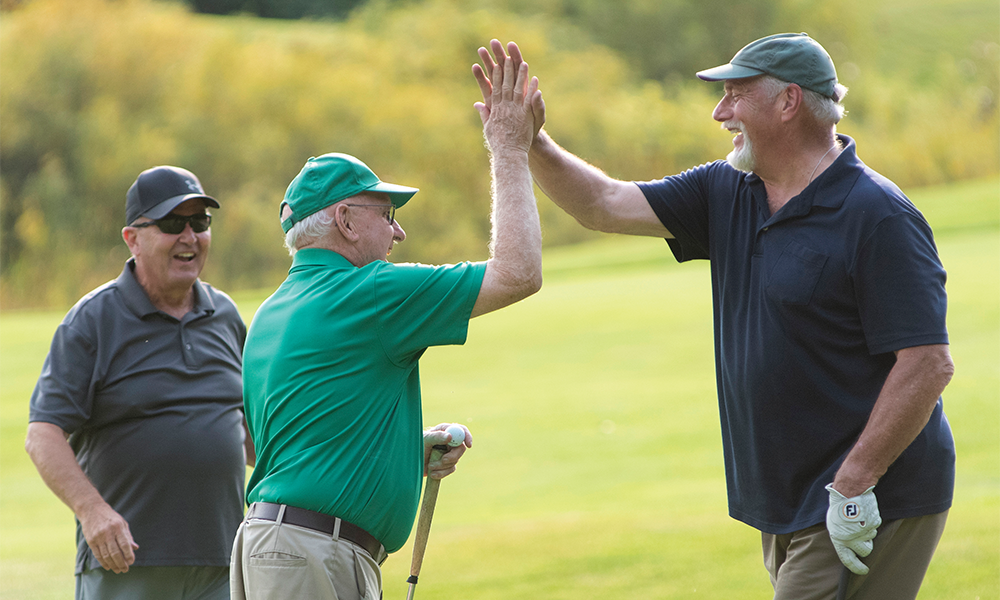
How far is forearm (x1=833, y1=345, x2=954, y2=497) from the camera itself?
272 centimetres

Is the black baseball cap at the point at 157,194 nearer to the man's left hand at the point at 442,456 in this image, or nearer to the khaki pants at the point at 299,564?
the man's left hand at the point at 442,456

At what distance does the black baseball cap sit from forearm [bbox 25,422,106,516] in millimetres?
864

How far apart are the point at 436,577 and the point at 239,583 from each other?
3.81m

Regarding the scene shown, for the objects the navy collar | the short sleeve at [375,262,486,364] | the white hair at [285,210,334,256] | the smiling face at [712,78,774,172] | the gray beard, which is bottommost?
the short sleeve at [375,262,486,364]

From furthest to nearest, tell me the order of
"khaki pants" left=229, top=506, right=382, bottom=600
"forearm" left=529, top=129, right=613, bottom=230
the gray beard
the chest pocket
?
"forearm" left=529, top=129, right=613, bottom=230 → the gray beard → the chest pocket → "khaki pants" left=229, top=506, right=382, bottom=600

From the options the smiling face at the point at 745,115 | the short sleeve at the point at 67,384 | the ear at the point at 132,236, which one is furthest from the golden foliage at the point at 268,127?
the smiling face at the point at 745,115

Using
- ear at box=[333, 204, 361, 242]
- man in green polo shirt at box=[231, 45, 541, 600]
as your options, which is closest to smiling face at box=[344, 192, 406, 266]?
ear at box=[333, 204, 361, 242]

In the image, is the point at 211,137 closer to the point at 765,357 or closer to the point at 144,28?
the point at 144,28

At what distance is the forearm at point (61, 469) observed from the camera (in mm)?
3547

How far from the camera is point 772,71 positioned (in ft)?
9.93

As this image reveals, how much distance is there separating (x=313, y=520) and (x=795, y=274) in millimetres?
1435

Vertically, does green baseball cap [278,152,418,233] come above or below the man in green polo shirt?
above

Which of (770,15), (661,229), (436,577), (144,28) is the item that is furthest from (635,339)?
(770,15)

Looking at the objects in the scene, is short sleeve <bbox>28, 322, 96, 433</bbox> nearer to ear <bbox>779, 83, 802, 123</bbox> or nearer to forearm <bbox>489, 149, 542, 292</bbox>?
forearm <bbox>489, 149, 542, 292</bbox>
